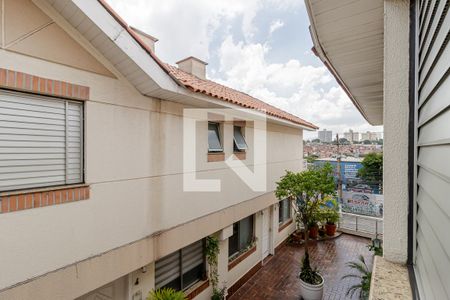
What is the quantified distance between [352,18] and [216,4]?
5337 mm

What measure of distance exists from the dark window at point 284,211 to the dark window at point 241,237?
338 centimetres

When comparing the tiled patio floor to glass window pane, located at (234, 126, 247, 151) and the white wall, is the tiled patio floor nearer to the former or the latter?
the white wall

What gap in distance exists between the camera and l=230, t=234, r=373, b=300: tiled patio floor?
27.4 feet

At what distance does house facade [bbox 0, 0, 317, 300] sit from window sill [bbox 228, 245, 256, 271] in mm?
2000

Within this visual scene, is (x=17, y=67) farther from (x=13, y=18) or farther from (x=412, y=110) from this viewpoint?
(x=412, y=110)

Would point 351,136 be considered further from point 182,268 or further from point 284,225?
point 182,268

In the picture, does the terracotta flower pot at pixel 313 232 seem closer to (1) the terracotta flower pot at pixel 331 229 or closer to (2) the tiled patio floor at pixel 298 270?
(2) the tiled patio floor at pixel 298 270

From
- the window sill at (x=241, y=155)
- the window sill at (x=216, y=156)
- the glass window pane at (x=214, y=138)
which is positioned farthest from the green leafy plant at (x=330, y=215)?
the glass window pane at (x=214, y=138)

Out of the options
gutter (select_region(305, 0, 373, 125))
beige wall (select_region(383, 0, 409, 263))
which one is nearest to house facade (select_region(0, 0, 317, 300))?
gutter (select_region(305, 0, 373, 125))

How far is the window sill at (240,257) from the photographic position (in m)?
8.62

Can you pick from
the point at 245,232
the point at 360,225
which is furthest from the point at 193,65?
the point at 360,225

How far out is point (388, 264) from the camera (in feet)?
6.89

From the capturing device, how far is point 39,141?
368cm

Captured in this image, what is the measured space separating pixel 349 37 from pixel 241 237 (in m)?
8.32
